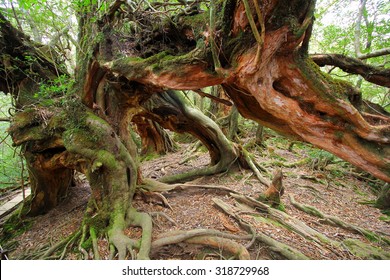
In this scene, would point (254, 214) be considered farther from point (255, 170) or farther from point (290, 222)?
point (255, 170)

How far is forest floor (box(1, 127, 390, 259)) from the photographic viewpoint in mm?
3074

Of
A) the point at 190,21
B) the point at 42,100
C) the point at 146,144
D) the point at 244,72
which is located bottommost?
the point at 146,144

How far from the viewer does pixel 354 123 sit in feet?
7.60

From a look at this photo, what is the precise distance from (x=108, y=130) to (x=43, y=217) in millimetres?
2915

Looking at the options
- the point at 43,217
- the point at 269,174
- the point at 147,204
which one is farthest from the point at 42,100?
the point at 269,174

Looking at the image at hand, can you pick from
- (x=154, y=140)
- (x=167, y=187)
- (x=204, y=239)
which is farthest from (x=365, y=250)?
(x=154, y=140)

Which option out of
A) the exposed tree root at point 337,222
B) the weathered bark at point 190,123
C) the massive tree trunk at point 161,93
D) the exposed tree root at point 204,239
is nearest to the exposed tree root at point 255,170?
the weathered bark at point 190,123

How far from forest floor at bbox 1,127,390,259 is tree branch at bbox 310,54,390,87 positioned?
249cm

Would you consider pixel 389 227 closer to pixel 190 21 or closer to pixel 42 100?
pixel 190 21

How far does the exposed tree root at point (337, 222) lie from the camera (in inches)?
139

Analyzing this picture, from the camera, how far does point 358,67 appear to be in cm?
271

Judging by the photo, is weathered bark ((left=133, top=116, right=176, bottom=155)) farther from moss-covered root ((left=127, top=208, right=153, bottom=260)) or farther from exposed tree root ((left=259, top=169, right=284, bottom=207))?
exposed tree root ((left=259, top=169, right=284, bottom=207))

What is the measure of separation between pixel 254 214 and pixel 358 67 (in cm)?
287

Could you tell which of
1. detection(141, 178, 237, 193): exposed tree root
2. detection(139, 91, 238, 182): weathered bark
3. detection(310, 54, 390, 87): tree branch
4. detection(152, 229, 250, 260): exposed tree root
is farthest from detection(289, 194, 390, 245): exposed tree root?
detection(310, 54, 390, 87): tree branch
